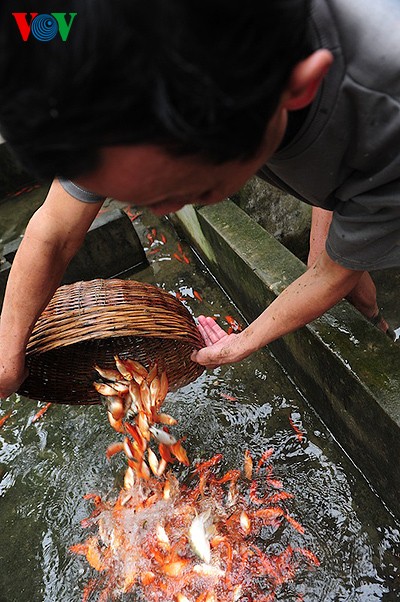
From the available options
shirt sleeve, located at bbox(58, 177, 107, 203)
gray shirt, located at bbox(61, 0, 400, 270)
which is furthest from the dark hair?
shirt sleeve, located at bbox(58, 177, 107, 203)

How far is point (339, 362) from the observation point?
8.37ft

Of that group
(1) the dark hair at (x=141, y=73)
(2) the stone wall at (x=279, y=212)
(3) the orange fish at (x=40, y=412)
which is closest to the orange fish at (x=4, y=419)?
(3) the orange fish at (x=40, y=412)

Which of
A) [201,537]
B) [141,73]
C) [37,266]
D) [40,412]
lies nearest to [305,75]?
[141,73]

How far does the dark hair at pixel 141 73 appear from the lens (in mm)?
757

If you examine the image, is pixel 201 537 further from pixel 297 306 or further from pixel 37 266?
pixel 37 266

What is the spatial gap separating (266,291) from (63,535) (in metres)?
1.85

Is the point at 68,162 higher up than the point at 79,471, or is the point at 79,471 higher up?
the point at 68,162

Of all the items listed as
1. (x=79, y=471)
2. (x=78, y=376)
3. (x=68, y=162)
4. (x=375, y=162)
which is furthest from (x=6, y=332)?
(x=375, y=162)

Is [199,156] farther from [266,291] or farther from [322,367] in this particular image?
[266,291]

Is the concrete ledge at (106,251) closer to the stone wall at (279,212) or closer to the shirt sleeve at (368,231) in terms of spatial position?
the stone wall at (279,212)

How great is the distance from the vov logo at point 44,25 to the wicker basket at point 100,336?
5.16 feet

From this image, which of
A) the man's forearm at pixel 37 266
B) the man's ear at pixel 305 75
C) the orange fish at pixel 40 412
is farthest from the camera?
the orange fish at pixel 40 412

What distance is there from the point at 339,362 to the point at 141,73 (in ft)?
6.74

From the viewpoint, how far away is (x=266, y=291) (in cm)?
318
